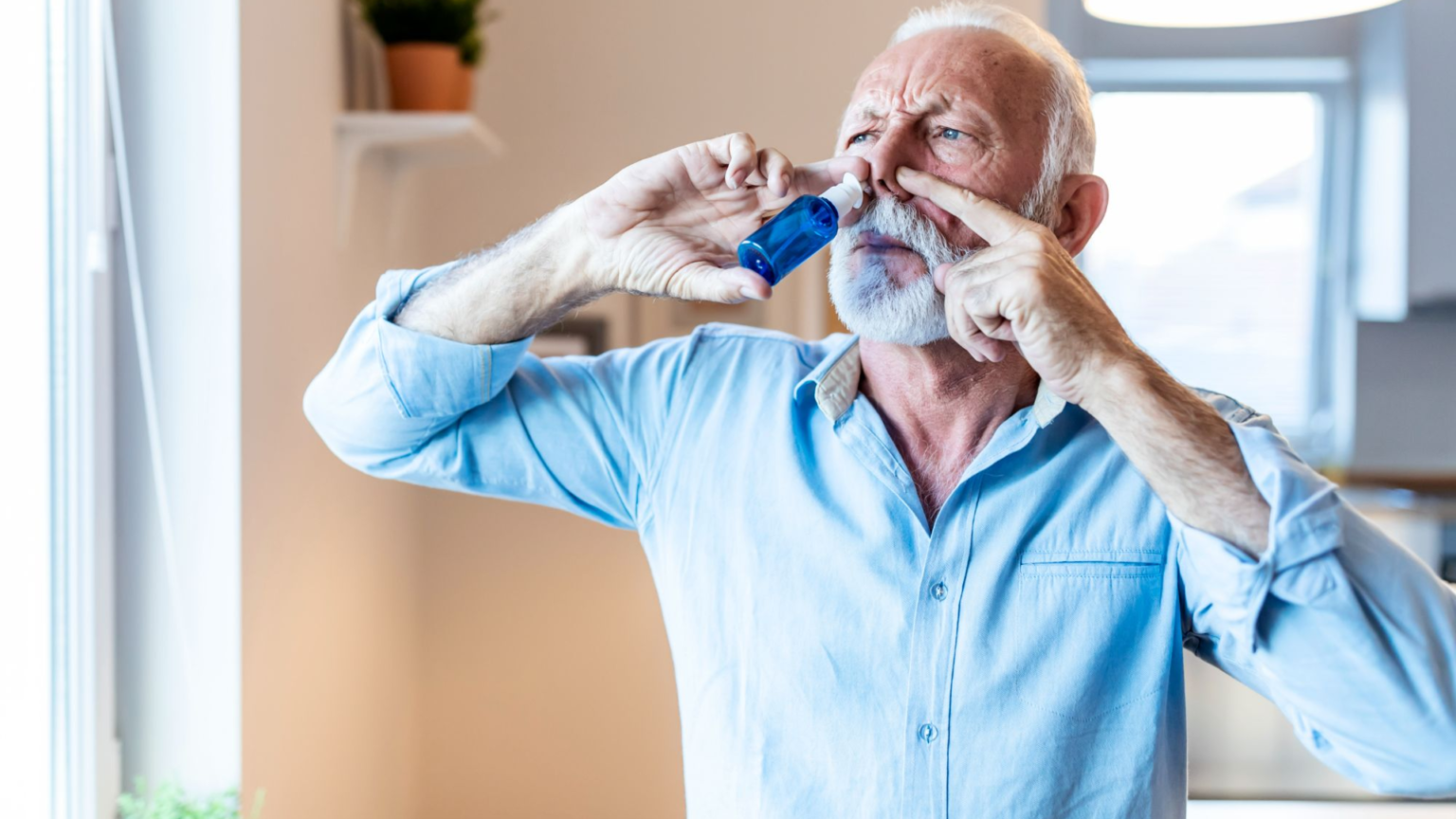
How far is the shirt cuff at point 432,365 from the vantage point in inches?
44.3

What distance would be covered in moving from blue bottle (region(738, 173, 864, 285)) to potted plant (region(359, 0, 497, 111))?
48.4 inches

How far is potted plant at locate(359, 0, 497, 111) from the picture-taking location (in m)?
2.09

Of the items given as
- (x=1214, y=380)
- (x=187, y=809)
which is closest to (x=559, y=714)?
(x=187, y=809)

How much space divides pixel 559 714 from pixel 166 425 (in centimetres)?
132

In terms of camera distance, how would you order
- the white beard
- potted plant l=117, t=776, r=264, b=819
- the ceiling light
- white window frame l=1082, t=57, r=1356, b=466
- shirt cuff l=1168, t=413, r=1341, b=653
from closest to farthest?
shirt cuff l=1168, t=413, r=1341, b=653 < the white beard < potted plant l=117, t=776, r=264, b=819 < the ceiling light < white window frame l=1082, t=57, r=1356, b=466

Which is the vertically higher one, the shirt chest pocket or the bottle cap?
the bottle cap

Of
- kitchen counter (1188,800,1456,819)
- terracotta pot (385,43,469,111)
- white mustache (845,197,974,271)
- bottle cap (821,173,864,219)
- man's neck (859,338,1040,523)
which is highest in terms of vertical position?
terracotta pot (385,43,469,111)

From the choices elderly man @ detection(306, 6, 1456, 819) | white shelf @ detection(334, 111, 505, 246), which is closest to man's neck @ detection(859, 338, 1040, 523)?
elderly man @ detection(306, 6, 1456, 819)

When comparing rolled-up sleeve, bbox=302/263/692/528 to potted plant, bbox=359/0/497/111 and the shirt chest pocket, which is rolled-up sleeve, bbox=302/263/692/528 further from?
potted plant, bbox=359/0/497/111

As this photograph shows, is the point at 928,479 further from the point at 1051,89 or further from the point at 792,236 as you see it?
the point at 1051,89

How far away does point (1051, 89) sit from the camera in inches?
48.4

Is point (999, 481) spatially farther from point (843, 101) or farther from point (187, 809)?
point (843, 101)

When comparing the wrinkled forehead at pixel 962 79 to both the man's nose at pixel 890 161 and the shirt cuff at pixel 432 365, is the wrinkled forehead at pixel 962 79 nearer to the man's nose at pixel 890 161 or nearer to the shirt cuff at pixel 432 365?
the man's nose at pixel 890 161

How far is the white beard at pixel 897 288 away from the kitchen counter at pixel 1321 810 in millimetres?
1694
